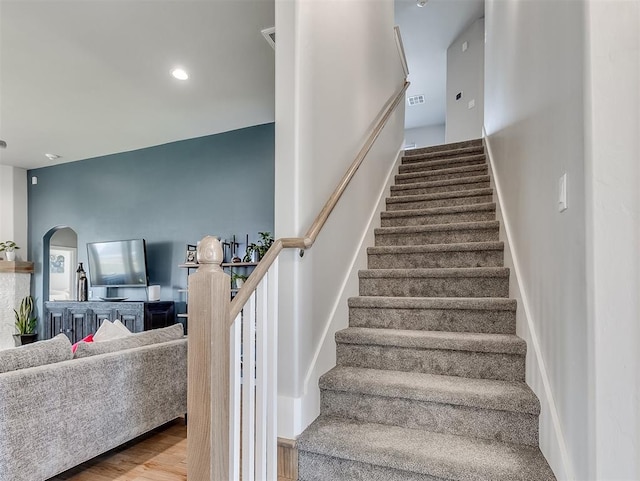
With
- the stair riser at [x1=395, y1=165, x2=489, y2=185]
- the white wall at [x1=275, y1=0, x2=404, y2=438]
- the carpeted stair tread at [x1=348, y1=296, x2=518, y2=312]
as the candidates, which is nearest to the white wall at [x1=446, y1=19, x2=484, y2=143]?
the stair riser at [x1=395, y1=165, x2=489, y2=185]

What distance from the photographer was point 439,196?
3.46m

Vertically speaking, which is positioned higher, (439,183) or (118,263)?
(439,183)

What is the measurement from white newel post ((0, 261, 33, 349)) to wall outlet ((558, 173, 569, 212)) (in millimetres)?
7561

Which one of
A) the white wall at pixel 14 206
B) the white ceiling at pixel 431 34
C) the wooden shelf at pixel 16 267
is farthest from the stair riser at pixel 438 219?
the white wall at pixel 14 206

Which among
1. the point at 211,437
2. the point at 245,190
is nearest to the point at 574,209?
the point at 211,437

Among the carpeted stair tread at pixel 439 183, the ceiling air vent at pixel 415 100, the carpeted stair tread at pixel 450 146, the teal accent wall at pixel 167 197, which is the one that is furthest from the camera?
the ceiling air vent at pixel 415 100

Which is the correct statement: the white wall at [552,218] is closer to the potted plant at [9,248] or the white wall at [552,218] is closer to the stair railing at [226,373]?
the stair railing at [226,373]

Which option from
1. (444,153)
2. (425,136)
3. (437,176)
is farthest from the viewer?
(425,136)

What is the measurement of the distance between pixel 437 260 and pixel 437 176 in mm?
1458

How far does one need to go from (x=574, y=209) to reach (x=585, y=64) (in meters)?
0.42

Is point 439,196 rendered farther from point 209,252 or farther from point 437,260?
point 209,252

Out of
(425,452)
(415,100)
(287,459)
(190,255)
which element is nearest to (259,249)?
(190,255)

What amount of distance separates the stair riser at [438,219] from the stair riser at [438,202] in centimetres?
27

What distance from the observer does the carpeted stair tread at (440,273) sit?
2391mm
